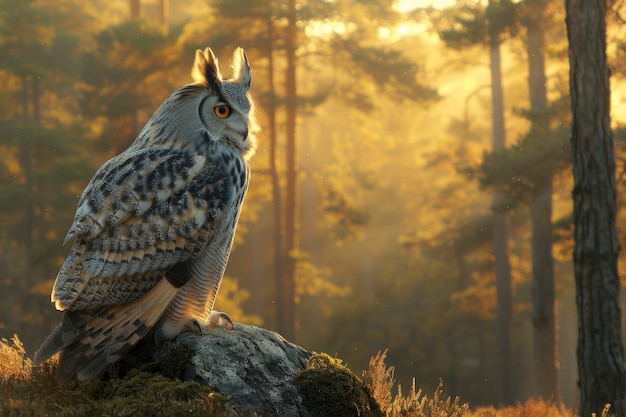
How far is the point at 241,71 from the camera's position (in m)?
5.38

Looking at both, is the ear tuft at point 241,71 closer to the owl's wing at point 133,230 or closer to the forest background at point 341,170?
the owl's wing at point 133,230

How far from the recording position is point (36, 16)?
23.0 meters

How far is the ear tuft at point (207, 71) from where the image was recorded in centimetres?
493

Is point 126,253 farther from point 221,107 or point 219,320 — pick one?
point 221,107

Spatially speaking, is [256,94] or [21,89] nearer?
[256,94]

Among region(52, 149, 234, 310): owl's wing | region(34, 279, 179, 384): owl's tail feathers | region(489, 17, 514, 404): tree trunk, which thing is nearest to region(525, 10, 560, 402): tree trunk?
region(489, 17, 514, 404): tree trunk

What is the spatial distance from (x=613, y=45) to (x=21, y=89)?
1937cm

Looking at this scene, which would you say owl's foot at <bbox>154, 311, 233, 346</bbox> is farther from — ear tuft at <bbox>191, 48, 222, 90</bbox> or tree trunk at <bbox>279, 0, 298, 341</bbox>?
tree trunk at <bbox>279, 0, 298, 341</bbox>

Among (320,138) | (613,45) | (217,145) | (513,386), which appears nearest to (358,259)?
(320,138)

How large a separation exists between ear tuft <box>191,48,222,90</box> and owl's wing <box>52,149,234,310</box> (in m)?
0.63

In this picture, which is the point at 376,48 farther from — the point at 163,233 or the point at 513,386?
the point at 163,233

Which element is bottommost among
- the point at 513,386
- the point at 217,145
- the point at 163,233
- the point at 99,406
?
the point at 513,386

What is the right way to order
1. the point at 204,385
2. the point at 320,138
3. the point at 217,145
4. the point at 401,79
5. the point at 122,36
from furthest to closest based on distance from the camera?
the point at 320,138 → the point at 401,79 → the point at 122,36 → the point at 217,145 → the point at 204,385

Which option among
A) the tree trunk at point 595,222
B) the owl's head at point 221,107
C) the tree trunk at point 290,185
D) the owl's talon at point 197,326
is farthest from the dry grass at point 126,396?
the tree trunk at point 290,185
